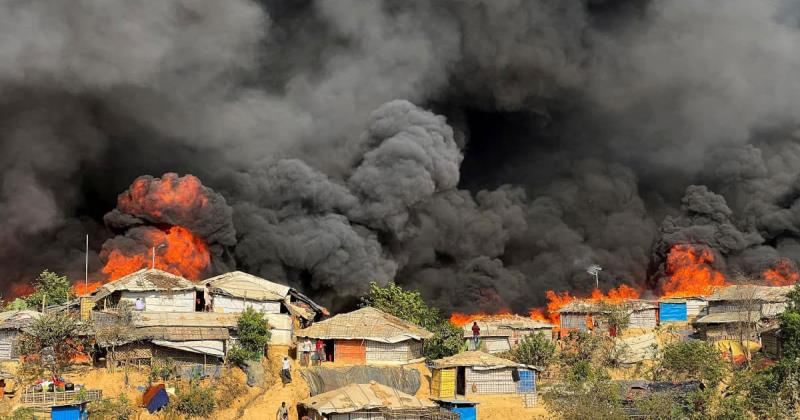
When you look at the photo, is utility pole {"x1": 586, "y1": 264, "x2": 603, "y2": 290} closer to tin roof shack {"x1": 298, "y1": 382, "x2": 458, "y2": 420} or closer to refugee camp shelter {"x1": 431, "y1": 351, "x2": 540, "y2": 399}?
refugee camp shelter {"x1": 431, "y1": 351, "x2": 540, "y2": 399}

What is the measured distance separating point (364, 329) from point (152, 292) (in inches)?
395

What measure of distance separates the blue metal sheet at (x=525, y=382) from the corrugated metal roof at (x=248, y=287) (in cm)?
1408

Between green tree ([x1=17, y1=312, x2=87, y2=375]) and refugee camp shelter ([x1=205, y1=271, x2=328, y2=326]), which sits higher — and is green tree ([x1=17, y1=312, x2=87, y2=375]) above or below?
below

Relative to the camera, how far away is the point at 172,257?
187 feet

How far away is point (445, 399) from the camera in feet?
127

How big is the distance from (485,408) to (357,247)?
22.7 meters

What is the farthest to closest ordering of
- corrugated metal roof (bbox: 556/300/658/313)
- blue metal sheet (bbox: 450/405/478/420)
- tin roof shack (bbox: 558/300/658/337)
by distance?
1. corrugated metal roof (bbox: 556/300/658/313)
2. tin roof shack (bbox: 558/300/658/337)
3. blue metal sheet (bbox: 450/405/478/420)

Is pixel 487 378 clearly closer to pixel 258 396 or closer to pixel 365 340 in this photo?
pixel 365 340

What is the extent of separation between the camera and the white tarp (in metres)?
38.9

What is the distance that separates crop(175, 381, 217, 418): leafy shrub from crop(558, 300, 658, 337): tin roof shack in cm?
2299

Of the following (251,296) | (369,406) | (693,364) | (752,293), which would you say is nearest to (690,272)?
(752,293)

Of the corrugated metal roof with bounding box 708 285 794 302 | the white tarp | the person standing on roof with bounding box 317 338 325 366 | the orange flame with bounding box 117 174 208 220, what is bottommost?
the person standing on roof with bounding box 317 338 325 366

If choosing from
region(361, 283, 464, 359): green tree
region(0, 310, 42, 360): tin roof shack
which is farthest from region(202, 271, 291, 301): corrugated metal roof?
region(0, 310, 42, 360): tin roof shack

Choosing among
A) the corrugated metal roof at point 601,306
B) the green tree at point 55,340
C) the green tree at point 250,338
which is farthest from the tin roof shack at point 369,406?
the corrugated metal roof at point 601,306
